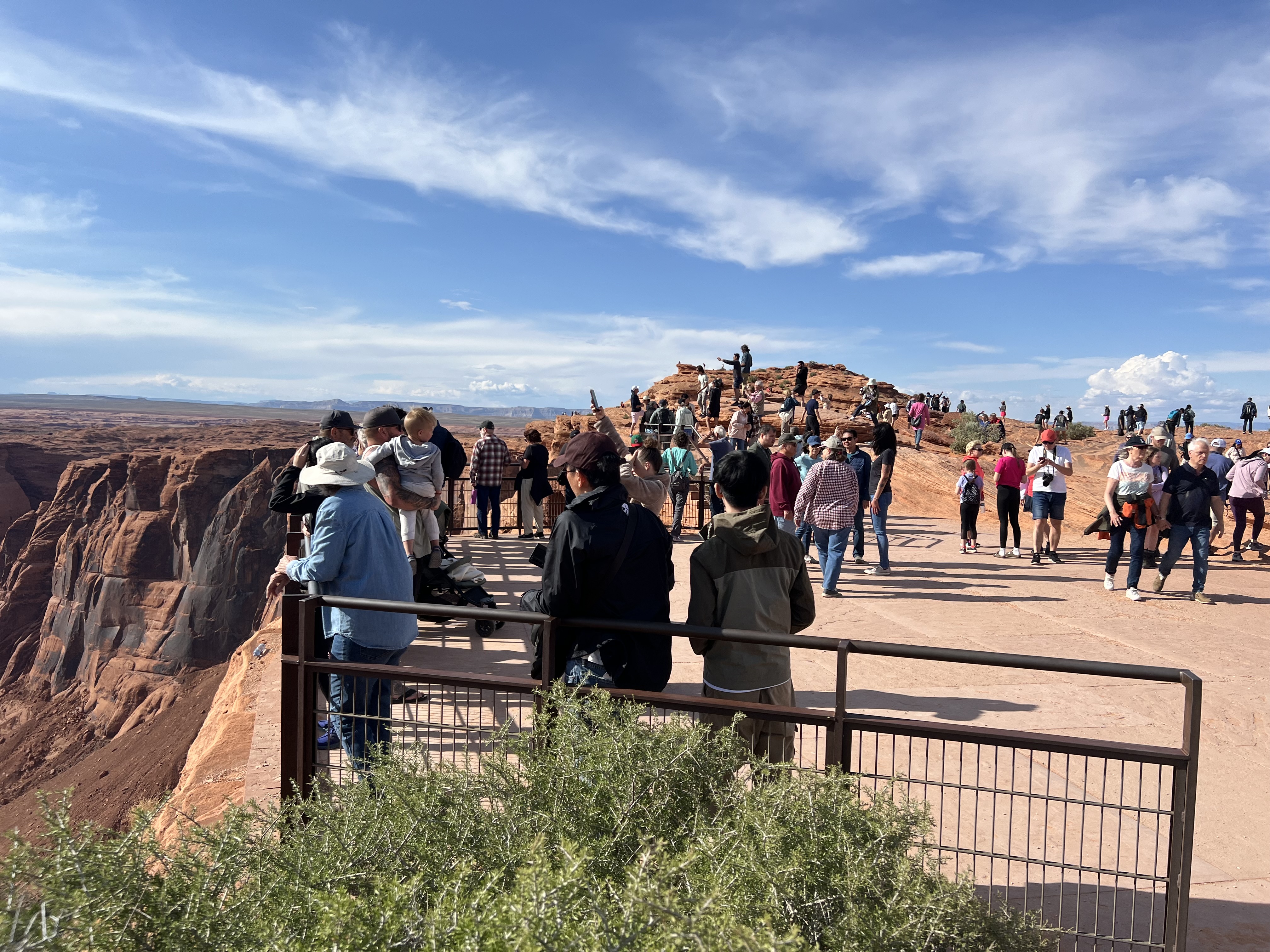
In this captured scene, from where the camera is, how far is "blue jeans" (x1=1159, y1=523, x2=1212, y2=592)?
859 centimetres

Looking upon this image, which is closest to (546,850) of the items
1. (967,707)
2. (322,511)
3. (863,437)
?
(322,511)

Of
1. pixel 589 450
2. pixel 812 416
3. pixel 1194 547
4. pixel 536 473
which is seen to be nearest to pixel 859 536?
pixel 1194 547

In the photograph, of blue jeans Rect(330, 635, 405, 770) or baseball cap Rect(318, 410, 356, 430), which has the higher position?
baseball cap Rect(318, 410, 356, 430)

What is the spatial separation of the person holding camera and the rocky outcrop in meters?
41.7

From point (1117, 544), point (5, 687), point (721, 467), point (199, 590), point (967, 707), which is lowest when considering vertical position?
point (5, 687)

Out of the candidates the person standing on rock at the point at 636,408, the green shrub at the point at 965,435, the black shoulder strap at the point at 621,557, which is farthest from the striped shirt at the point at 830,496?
the green shrub at the point at 965,435

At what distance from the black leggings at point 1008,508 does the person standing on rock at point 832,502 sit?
3933 millimetres

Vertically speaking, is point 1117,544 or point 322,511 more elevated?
point 322,511

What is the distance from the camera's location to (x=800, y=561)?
11.0 feet

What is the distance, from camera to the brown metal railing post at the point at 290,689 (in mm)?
3188

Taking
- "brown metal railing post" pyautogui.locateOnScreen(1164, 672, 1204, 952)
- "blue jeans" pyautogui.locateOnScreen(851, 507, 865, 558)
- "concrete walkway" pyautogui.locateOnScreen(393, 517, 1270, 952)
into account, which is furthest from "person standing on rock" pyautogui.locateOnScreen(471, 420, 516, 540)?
"brown metal railing post" pyautogui.locateOnScreen(1164, 672, 1204, 952)

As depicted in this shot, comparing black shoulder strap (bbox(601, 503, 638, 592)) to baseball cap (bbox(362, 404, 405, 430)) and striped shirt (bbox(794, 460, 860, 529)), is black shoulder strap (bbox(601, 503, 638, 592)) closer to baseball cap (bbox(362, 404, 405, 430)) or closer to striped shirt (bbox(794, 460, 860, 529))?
baseball cap (bbox(362, 404, 405, 430))

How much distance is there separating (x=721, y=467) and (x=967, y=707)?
10.5 feet

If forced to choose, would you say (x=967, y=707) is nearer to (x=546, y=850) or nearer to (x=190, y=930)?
(x=546, y=850)
